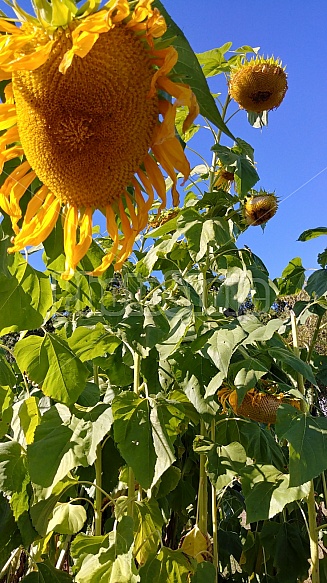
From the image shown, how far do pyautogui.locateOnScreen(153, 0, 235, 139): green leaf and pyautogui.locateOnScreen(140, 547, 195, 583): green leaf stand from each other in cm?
140

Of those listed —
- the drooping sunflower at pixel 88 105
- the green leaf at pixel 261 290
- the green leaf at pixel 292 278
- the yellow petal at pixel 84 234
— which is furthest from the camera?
the green leaf at pixel 292 278

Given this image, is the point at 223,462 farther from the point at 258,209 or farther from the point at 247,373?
the point at 258,209

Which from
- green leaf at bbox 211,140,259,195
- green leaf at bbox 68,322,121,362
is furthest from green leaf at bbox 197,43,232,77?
green leaf at bbox 68,322,121,362

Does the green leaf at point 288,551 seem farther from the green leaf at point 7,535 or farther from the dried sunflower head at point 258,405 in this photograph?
the green leaf at point 7,535

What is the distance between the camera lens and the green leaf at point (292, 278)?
9.37 feet

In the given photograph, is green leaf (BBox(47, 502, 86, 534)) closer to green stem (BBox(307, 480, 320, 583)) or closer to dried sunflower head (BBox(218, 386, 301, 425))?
dried sunflower head (BBox(218, 386, 301, 425))

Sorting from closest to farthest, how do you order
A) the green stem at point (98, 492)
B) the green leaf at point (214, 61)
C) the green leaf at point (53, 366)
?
the green leaf at point (53, 366) → the green stem at point (98, 492) → the green leaf at point (214, 61)

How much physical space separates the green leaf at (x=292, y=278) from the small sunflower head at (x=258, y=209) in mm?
381

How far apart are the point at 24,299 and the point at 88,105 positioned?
2.25 ft

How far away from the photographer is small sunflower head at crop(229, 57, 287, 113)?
8.77ft

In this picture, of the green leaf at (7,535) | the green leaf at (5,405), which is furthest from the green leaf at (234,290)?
the green leaf at (7,535)

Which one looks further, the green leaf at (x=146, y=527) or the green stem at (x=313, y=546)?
the green stem at (x=313, y=546)

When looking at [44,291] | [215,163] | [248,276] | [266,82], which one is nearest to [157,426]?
[44,291]

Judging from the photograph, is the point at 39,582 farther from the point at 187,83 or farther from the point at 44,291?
the point at 187,83
